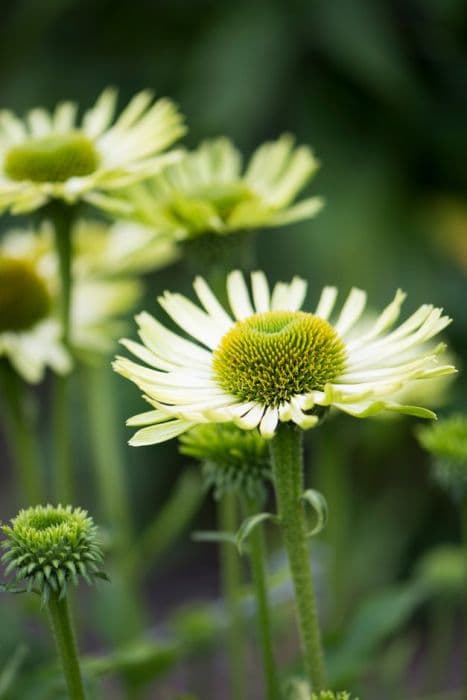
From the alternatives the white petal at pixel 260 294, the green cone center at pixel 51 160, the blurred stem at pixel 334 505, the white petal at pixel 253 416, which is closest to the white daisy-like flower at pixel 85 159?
the green cone center at pixel 51 160

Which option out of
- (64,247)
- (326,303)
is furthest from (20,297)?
(326,303)

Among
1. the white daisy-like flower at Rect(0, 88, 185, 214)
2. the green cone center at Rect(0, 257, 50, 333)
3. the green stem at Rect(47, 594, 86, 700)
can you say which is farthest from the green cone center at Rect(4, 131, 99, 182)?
the green stem at Rect(47, 594, 86, 700)

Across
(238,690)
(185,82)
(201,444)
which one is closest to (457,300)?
(185,82)

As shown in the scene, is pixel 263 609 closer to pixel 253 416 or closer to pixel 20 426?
pixel 253 416

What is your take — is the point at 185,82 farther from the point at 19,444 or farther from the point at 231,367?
the point at 231,367

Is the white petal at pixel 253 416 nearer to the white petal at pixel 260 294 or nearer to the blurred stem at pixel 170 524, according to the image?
the white petal at pixel 260 294

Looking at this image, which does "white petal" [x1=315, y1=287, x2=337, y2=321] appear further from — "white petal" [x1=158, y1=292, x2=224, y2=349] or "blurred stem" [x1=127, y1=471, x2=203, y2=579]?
"blurred stem" [x1=127, y1=471, x2=203, y2=579]

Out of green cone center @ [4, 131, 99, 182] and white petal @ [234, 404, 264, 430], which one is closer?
white petal @ [234, 404, 264, 430]
